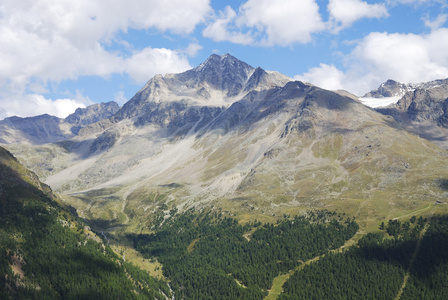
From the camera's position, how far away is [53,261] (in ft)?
497

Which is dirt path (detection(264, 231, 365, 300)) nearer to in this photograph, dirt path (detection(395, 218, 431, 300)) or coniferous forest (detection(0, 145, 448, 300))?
coniferous forest (detection(0, 145, 448, 300))

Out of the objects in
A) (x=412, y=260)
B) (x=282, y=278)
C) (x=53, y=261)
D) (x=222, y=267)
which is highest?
(x=53, y=261)

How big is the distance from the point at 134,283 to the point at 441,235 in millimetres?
172564

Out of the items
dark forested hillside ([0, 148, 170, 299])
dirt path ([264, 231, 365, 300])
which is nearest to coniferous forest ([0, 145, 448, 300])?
dark forested hillside ([0, 148, 170, 299])

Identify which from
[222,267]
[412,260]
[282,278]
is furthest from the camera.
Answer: [222,267]

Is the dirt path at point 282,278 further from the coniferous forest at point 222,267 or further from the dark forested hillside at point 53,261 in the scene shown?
the dark forested hillside at point 53,261

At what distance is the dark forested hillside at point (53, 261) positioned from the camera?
137375 mm

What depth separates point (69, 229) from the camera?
606ft

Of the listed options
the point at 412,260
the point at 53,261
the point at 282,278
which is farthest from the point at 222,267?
the point at 412,260

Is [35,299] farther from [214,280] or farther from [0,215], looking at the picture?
[214,280]

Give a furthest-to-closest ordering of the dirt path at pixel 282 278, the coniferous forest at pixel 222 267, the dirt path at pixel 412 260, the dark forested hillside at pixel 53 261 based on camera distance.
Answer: the dirt path at pixel 282 278
the dirt path at pixel 412 260
the coniferous forest at pixel 222 267
the dark forested hillside at pixel 53 261

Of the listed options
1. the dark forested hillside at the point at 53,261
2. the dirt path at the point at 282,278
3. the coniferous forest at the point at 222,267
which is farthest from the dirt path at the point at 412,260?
the dark forested hillside at the point at 53,261

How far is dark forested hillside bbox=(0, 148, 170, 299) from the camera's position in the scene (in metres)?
137

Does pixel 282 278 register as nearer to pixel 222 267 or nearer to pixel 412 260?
pixel 222 267
